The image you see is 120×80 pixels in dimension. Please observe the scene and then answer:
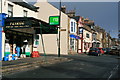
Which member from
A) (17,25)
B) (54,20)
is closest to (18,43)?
(54,20)

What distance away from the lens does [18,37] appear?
20.6m

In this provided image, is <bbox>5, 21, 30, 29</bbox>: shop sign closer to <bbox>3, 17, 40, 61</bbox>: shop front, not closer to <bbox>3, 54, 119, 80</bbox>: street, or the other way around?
<bbox>3, 17, 40, 61</bbox>: shop front

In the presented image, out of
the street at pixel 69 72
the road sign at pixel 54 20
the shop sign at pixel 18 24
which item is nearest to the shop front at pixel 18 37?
the shop sign at pixel 18 24

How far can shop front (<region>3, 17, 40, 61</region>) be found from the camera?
1491 cm

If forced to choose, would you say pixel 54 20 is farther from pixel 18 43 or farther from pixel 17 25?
pixel 17 25

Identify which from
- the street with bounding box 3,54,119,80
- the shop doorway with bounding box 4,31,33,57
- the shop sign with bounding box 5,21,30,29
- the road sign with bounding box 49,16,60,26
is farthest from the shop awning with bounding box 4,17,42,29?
the road sign with bounding box 49,16,60,26

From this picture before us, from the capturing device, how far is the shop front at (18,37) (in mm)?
14915

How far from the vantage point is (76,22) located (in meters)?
41.2

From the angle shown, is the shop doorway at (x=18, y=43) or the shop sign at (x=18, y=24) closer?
the shop sign at (x=18, y=24)

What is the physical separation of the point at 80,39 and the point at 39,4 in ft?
46.9

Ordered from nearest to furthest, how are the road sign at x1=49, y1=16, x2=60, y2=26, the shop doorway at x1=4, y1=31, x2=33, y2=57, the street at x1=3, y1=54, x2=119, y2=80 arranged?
the street at x1=3, y1=54, x2=119, y2=80
the shop doorway at x1=4, y1=31, x2=33, y2=57
the road sign at x1=49, y1=16, x2=60, y2=26

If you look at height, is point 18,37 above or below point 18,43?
above

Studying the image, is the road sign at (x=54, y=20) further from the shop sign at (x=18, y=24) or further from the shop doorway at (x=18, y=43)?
the shop sign at (x=18, y=24)

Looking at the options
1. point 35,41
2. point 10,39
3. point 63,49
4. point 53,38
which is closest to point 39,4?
point 53,38
